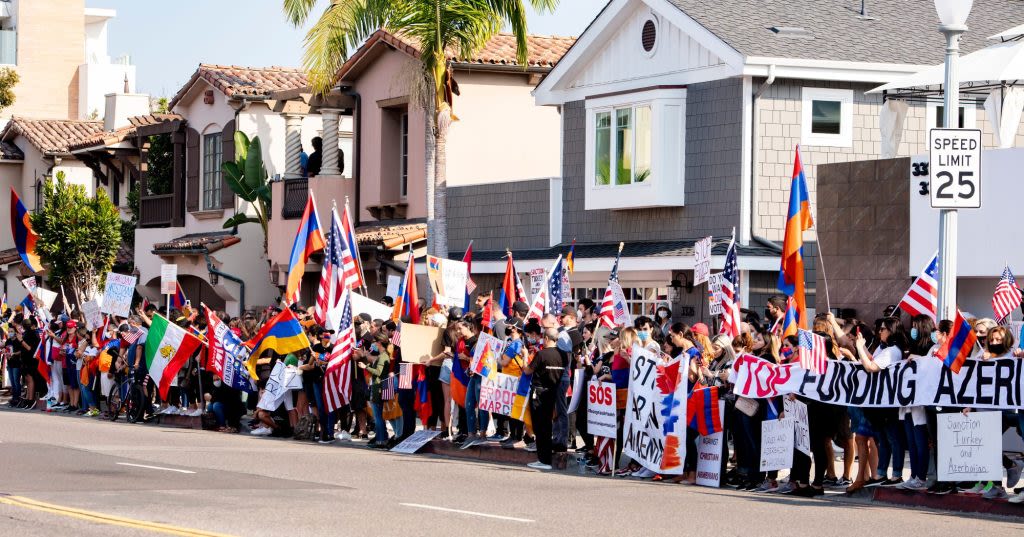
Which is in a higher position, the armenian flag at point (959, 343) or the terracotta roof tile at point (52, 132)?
the terracotta roof tile at point (52, 132)

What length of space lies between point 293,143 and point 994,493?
2544 centimetres

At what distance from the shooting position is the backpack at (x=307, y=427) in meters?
23.8

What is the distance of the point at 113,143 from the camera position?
154 feet

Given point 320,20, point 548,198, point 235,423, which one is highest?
point 320,20

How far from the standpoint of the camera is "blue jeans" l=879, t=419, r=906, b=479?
16250mm

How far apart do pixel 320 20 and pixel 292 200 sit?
317 inches

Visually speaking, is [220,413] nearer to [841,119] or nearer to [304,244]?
[304,244]

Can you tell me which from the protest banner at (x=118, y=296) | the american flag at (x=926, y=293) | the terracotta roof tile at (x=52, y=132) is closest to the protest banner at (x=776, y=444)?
the american flag at (x=926, y=293)

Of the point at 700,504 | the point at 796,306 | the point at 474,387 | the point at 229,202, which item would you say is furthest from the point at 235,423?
the point at 229,202

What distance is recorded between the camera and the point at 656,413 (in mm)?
18391

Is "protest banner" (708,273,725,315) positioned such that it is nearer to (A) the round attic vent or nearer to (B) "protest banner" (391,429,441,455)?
(B) "protest banner" (391,429,441,455)

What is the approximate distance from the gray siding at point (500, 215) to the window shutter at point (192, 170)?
41.5ft

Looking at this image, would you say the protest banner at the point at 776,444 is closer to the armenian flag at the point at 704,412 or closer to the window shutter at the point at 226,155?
the armenian flag at the point at 704,412

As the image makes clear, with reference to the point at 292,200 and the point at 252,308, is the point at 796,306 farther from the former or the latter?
the point at 252,308
